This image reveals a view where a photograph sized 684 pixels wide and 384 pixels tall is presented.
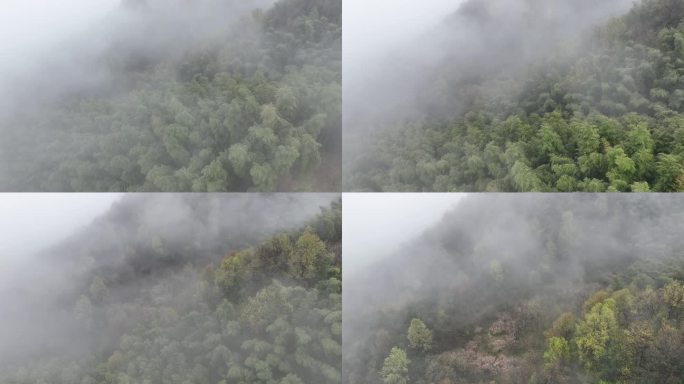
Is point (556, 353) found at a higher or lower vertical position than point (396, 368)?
higher

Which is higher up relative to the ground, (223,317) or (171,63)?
(171,63)

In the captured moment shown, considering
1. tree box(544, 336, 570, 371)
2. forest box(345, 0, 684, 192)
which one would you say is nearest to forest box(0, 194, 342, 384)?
forest box(345, 0, 684, 192)

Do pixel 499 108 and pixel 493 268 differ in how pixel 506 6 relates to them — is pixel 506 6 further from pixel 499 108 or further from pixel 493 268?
pixel 493 268

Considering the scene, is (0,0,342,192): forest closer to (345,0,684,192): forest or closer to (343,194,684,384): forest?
(345,0,684,192): forest

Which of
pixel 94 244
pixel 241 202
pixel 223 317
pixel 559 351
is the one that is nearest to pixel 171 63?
pixel 241 202

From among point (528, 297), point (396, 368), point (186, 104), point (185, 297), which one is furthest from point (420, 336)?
point (186, 104)

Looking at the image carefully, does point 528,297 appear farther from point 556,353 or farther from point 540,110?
point 540,110

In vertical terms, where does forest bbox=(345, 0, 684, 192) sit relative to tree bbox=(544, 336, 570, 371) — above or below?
above
